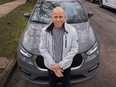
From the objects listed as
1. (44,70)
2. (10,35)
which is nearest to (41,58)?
(44,70)

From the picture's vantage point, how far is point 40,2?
20.1ft

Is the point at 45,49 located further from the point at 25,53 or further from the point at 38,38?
the point at 38,38

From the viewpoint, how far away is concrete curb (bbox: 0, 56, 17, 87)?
14.6 feet

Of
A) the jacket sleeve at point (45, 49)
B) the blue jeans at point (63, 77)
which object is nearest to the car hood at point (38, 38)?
the blue jeans at point (63, 77)

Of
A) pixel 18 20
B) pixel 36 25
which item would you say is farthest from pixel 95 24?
pixel 36 25

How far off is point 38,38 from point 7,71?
1068mm

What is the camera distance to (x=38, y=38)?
451 cm

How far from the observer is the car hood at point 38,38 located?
13.8 ft

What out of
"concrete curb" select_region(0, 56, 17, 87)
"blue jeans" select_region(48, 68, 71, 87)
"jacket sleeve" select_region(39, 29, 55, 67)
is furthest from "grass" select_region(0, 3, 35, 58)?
"jacket sleeve" select_region(39, 29, 55, 67)

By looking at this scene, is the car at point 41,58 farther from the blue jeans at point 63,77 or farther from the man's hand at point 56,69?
the man's hand at point 56,69

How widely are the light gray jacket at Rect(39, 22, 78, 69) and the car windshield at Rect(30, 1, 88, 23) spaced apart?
2.05 meters

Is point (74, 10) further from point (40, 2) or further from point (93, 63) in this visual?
point (93, 63)

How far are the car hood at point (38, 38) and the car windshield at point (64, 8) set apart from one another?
0.26m

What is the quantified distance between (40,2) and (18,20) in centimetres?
403
